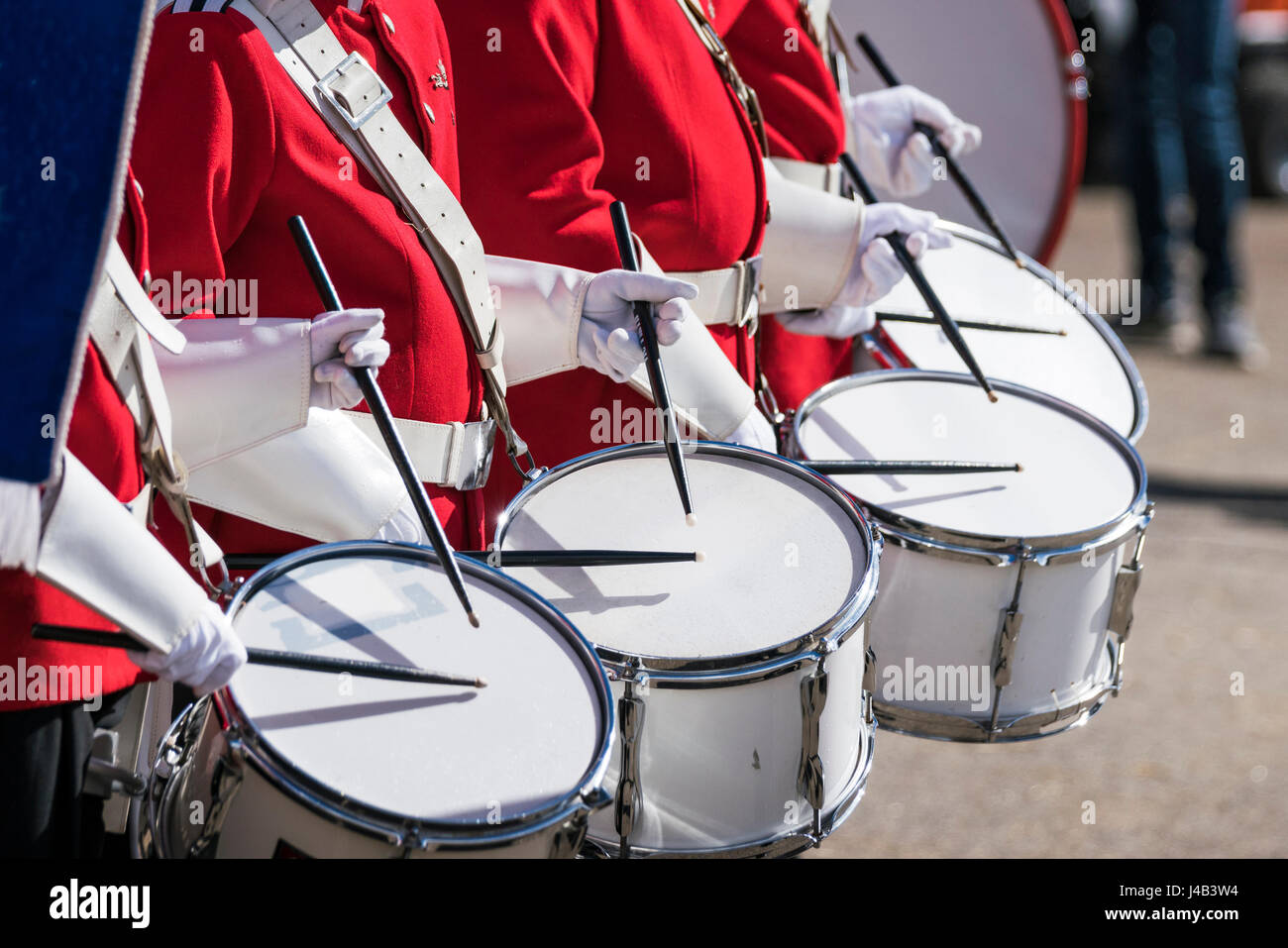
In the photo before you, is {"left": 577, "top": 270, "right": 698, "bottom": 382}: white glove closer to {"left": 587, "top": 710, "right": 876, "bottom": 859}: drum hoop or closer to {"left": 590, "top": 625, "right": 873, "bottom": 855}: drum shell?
{"left": 590, "top": 625, "right": 873, "bottom": 855}: drum shell

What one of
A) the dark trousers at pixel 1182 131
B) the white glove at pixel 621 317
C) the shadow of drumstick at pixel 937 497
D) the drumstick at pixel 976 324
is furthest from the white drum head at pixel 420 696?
the dark trousers at pixel 1182 131

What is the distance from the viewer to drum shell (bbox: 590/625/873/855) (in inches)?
72.4

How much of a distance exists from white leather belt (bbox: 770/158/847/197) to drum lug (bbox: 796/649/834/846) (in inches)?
51.1

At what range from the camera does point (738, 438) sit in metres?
2.43

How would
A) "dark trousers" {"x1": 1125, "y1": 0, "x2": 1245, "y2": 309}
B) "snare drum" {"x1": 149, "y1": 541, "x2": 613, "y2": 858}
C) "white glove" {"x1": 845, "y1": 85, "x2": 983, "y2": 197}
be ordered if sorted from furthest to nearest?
"dark trousers" {"x1": 1125, "y1": 0, "x2": 1245, "y2": 309} → "white glove" {"x1": 845, "y1": 85, "x2": 983, "y2": 197} → "snare drum" {"x1": 149, "y1": 541, "x2": 613, "y2": 858}

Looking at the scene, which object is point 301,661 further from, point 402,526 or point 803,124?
point 803,124

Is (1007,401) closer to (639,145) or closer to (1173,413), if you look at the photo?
(639,145)

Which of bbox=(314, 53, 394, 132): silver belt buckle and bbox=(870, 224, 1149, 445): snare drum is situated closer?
bbox=(314, 53, 394, 132): silver belt buckle

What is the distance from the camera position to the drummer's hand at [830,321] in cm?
292

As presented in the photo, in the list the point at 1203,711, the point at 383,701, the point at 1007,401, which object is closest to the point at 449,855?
the point at 383,701

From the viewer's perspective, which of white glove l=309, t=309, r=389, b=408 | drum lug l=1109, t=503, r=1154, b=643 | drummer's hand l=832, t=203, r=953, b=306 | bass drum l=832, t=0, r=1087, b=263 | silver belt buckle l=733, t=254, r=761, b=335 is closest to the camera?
white glove l=309, t=309, r=389, b=408

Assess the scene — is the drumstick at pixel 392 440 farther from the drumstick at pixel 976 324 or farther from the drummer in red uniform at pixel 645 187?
the drumstick at pixel 976 324

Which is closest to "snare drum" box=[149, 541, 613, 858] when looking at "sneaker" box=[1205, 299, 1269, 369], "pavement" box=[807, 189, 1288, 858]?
"pavement" box=[807, 189, 1288, 858]

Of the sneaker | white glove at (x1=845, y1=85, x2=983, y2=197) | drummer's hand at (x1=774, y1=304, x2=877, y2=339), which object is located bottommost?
the sneaker
